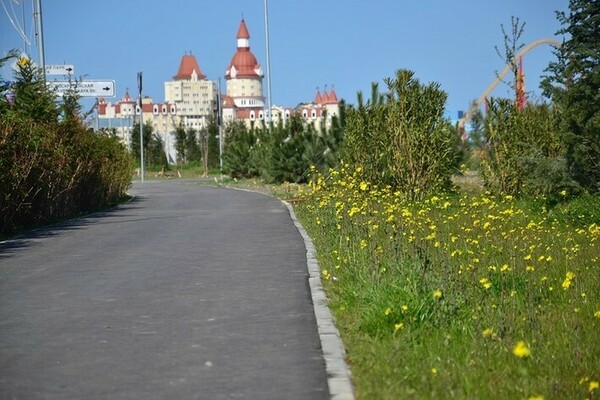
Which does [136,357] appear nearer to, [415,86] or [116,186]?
[415,86]

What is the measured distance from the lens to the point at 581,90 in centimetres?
1928

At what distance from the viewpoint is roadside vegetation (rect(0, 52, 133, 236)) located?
20703mm

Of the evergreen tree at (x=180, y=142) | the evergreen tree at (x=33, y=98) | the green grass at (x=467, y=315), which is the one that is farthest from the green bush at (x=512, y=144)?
the evergreen tree at (x=180, y=142)

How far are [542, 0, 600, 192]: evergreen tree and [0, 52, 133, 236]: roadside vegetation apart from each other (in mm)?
9727

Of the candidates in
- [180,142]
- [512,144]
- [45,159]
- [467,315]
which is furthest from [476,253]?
[180,142]

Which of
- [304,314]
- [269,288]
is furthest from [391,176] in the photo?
[304,314]

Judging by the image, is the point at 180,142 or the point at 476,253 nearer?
the point at 476,253

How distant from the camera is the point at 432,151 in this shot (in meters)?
24.8

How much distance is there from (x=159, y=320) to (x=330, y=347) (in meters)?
2.03

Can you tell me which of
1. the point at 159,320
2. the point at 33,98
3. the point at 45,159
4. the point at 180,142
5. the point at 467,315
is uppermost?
the point at 33,98

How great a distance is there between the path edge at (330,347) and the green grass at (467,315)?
2.9 inches

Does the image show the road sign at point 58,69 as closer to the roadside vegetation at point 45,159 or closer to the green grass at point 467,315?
the roadside vegetation at point 45,159

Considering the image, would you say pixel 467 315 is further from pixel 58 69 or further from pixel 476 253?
pixel 58 69

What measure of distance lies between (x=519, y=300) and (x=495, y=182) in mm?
15016
